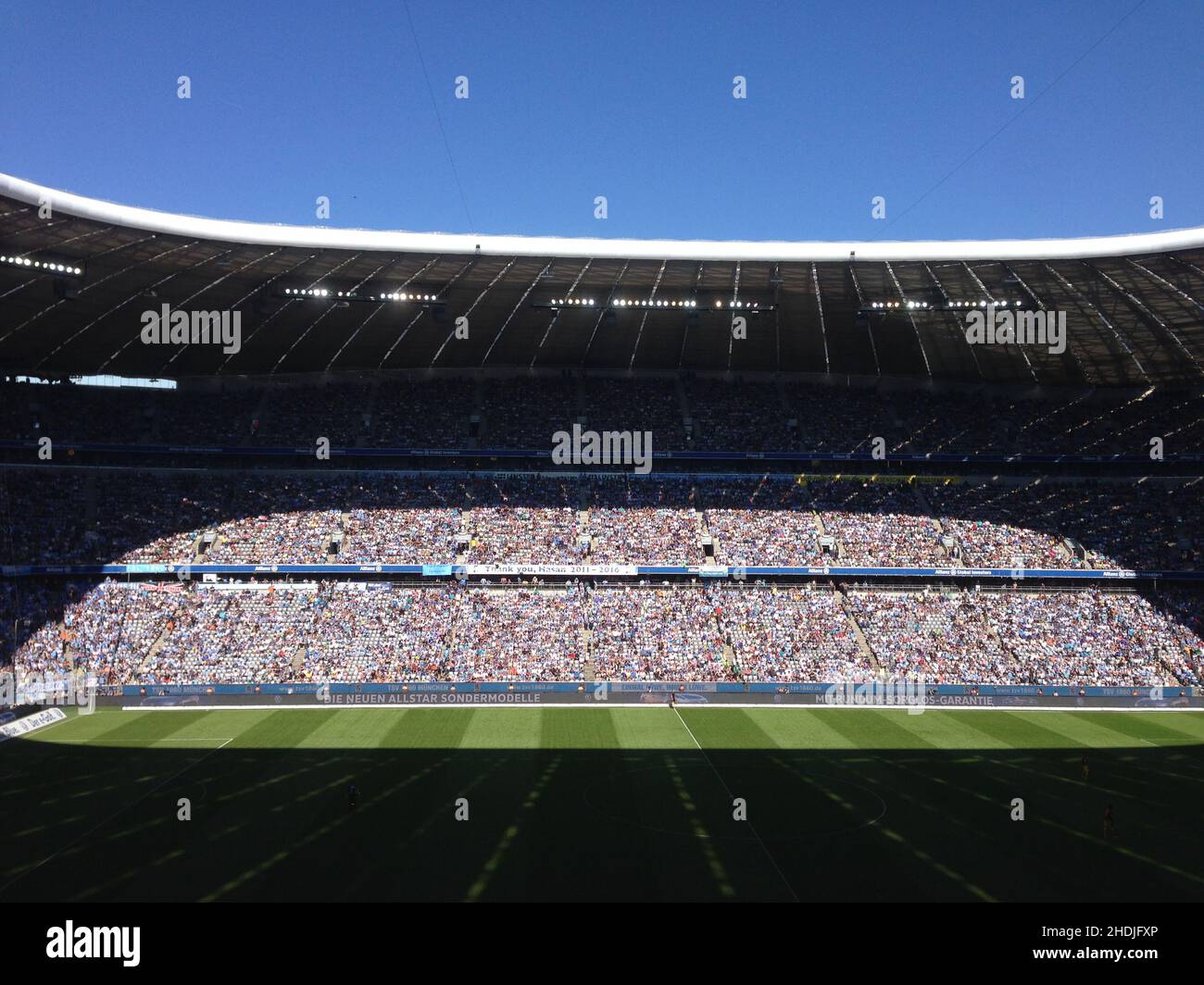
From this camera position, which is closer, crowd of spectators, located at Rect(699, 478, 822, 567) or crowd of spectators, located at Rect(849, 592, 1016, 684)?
crowd of spectators, located at Rect(849, 592, 1016, 684)

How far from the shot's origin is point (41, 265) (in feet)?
111

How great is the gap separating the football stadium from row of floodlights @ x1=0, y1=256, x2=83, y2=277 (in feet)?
0.53

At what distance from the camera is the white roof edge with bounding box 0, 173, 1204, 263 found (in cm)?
3238

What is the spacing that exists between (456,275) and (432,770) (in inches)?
915

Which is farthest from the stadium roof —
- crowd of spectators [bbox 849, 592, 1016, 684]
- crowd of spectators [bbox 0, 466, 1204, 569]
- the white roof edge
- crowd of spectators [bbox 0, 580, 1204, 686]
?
crowd of spectators [bbox 849, 592, 1016, 684]

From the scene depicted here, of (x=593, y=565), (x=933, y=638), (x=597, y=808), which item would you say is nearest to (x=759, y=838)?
(x=597, y=808)

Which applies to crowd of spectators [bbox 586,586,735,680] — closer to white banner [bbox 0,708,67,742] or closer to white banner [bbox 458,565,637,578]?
white banner [bbox 458,565,637,578]

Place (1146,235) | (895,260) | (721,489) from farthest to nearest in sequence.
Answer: (721,489) < (895,260) < (1146,235)

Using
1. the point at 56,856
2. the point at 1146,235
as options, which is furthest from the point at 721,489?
the point at 56,856

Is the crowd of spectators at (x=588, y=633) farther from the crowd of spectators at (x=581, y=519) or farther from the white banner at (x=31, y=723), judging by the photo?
the white banner at (x=31, y=723)

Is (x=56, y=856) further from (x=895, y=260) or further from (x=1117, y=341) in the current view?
(x=1117, y=341)

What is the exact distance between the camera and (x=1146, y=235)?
109 feet
